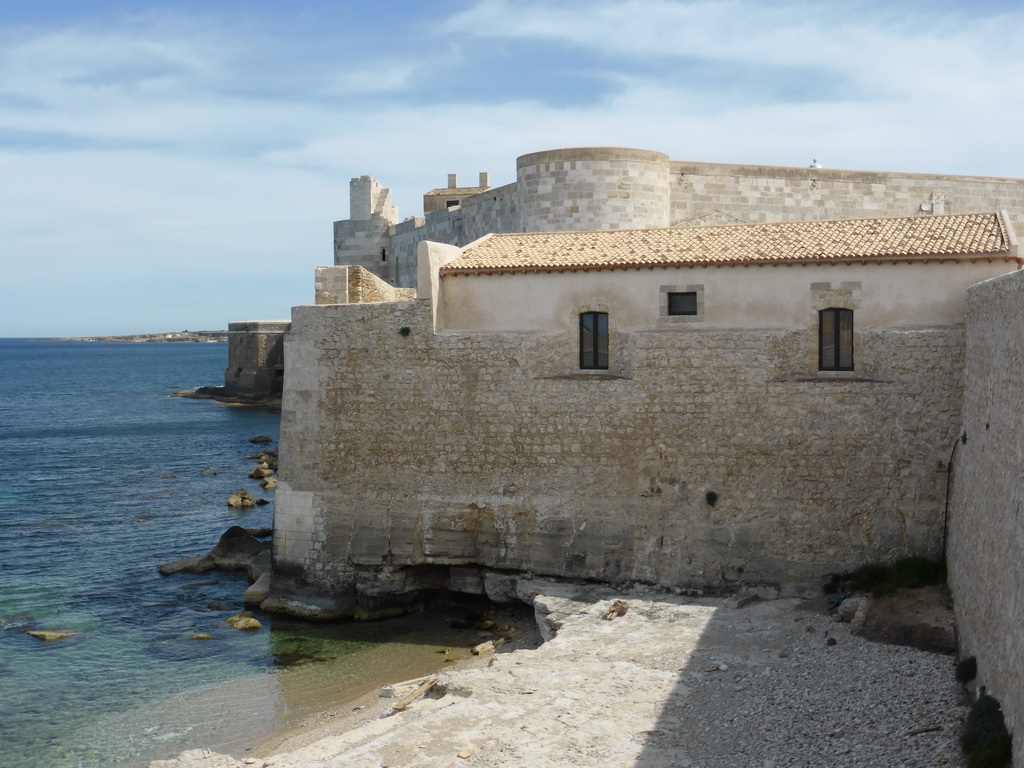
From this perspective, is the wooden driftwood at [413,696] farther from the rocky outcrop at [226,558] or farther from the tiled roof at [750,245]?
the rocky outcrop at [226,558]

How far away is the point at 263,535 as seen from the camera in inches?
1045

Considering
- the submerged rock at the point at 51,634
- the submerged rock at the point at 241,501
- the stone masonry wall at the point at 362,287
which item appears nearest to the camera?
the submerged rock at the point at 51,634

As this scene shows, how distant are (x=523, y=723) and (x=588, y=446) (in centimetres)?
588

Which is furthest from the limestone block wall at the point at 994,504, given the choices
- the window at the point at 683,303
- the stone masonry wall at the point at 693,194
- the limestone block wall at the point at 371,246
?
the limestone block wall at the point at 371,246

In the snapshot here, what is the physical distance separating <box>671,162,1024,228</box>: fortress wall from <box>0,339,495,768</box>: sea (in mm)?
11796

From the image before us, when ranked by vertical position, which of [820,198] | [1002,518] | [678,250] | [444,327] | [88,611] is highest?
[820,198]

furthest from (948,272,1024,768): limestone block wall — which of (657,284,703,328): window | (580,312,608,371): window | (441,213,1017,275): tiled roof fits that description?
(580,312,608,371): window

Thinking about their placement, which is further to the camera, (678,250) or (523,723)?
(678,250)

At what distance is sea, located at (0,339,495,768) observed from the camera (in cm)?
1475

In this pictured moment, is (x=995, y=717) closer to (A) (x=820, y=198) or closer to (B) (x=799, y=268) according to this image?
(B) (x=799, y=268)

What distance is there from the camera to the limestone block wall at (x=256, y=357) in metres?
59.4

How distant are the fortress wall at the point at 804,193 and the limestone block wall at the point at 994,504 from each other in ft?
33.2

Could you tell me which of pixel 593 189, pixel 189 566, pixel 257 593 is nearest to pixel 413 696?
pixel 257 593

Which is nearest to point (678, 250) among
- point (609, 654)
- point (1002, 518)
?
point (609, 654)
